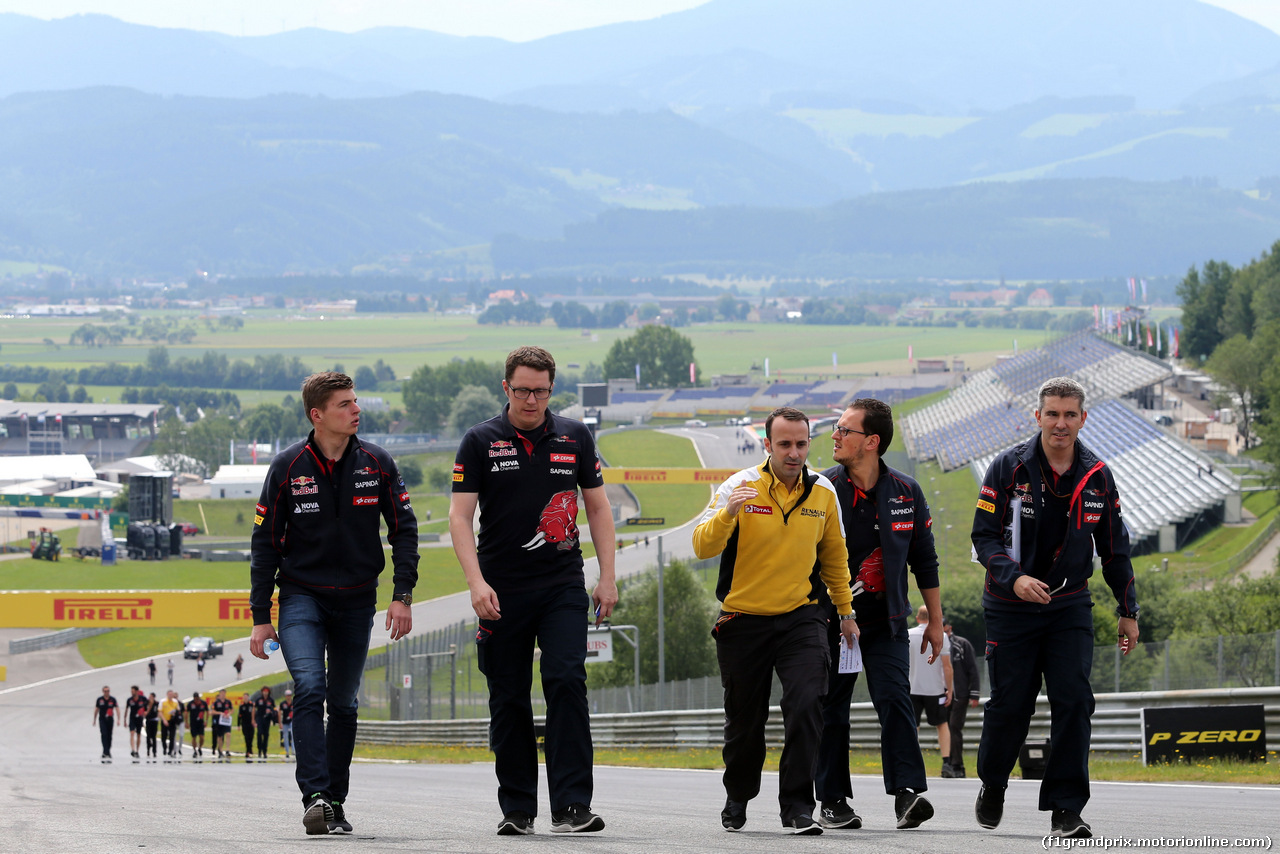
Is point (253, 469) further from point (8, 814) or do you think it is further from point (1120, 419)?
point (8, 814)

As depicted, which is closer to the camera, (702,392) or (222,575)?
(222,575)

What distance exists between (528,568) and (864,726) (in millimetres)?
11048

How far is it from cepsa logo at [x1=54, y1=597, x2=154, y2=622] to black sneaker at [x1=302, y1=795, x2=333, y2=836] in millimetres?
50644

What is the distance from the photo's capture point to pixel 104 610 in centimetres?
5591

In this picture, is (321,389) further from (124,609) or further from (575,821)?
(124,609)

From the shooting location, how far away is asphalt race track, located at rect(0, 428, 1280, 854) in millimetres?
6570

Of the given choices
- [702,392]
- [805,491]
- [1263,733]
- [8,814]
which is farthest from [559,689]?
[702,392]

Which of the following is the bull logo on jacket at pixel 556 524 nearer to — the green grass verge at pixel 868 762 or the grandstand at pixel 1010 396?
the green grass verge at pixel 868 762

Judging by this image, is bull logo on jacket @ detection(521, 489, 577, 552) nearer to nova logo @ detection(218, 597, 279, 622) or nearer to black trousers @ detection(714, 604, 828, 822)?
black trousers @ detection(714, 604, 828, 822)

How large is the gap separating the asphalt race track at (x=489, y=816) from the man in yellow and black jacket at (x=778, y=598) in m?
0.30

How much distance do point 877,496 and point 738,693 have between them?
1.34m

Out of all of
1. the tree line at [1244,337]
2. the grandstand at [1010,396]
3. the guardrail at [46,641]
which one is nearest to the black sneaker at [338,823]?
the tree line at [1244,337]

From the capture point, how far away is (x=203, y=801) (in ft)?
33.2

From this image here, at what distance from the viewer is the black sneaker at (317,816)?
7082 millimetres
